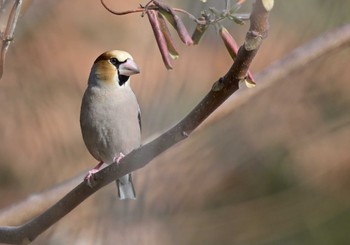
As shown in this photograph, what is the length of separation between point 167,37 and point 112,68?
650mm

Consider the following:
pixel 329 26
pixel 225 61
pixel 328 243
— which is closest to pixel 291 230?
pixel 328 243

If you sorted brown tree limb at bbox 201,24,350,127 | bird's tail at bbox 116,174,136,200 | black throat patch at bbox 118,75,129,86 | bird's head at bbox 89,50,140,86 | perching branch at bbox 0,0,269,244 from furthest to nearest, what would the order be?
black throat patch at bbox 118,75,129,86 < bird's head at bbox 89,50,140,86 < bird's tail at bbox 116,174,136,200 < brown tree limb at bbox 201,24,350,127 < perching branch at bbox 0,0,269,244

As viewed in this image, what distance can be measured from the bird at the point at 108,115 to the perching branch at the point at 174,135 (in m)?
0.47

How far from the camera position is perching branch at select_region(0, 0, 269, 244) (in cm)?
43

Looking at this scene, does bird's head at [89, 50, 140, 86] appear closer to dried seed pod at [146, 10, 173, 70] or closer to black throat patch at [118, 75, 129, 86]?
black throat patch at [118, 75, 129, 86]

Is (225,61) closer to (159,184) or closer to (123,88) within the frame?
(123,88)

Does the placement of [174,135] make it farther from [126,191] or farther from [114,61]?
[114,61]

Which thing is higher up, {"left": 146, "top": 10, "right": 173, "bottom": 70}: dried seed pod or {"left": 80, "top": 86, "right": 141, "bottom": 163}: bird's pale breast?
{"left": 80, "top": 86, "right": 141, "bottom": 163}: bird's pale breast

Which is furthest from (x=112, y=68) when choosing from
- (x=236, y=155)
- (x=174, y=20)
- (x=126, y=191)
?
(x=174, y=20)

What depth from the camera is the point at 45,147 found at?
1.02 metres

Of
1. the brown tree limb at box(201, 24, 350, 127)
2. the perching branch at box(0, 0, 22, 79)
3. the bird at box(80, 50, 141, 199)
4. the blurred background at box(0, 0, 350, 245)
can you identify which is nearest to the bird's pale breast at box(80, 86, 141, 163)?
the bird at box(80, 50, 141, 199)

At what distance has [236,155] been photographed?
83 cm

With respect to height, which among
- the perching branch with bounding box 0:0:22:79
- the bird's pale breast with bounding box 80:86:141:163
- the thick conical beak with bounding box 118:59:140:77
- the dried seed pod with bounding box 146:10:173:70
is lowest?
the dried seed pod with bounding box 146:10:173:70

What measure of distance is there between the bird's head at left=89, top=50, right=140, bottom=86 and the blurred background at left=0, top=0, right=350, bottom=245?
10cm
